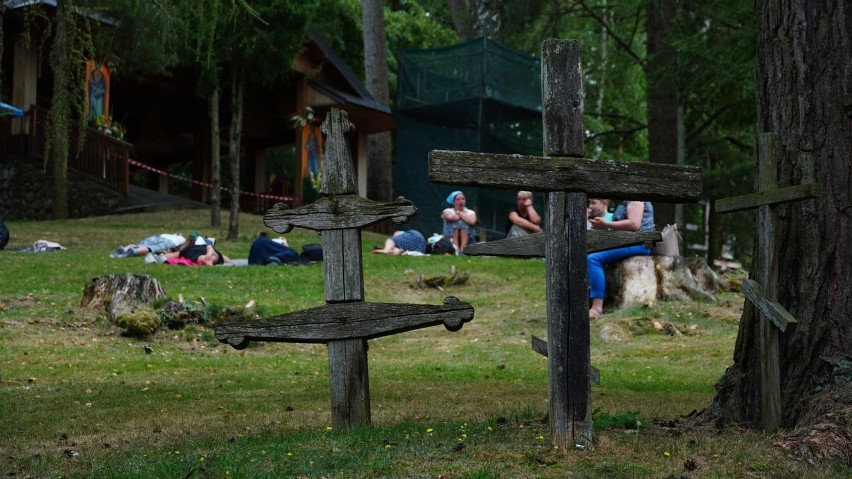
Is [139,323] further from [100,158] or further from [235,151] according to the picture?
[100,158]

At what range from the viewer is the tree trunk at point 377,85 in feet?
110

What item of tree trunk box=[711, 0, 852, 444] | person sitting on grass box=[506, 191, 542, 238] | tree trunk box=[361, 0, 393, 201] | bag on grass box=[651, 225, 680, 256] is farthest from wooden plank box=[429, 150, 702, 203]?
tree trunk box=[361, 0, 393, 201]

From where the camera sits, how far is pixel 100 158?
2909 centimetres

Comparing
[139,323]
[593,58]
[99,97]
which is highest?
[593,58]

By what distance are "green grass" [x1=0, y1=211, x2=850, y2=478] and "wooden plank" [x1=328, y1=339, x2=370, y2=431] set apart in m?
0.12

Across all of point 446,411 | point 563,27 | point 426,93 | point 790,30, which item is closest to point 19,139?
point 426,93

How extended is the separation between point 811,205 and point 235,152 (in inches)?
724

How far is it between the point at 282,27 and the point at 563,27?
26.1ft

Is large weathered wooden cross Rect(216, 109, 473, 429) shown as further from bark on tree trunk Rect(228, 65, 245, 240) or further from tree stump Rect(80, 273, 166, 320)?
bark on tree trunk Rect(228, 65, 245, 240)

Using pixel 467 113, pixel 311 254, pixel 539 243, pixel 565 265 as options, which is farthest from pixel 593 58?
pixel 565 265

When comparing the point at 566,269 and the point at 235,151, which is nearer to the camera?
the point at 566,269

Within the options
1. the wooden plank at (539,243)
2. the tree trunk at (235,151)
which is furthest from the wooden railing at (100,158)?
the wooden plank at (539,243)

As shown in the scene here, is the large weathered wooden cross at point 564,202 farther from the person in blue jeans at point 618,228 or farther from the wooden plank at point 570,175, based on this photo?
the person in blue jeans at point 618,228

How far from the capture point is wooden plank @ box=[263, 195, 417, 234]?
23.0 feet
